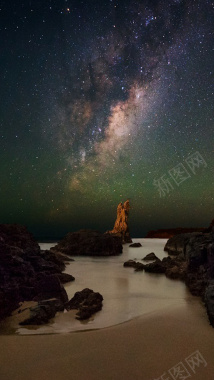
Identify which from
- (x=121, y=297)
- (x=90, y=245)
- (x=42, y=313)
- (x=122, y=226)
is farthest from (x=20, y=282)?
(x=122, y=226)

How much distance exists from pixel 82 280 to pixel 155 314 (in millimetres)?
6976

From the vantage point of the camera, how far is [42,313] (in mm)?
6688

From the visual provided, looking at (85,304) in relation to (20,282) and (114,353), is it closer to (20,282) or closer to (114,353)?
(20,282)

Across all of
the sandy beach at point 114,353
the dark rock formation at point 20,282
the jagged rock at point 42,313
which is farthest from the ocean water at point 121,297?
the dark rock formation at point 20,282

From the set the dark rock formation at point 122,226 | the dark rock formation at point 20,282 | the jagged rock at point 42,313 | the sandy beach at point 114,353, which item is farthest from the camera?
the dark rock formation at point 122,226

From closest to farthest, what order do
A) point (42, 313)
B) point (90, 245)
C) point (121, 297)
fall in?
point (42, 313) < point (121, 297) < point (90, 245)

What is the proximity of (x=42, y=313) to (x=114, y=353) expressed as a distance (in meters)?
2.51

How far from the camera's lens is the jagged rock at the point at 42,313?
21.1 feet

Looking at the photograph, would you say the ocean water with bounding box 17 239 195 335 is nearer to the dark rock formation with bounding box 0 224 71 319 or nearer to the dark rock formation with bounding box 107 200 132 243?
the dark rock formation with bounding box 0 224 71 319

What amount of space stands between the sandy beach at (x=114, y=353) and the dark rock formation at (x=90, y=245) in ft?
71.6

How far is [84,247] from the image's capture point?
1134 inches

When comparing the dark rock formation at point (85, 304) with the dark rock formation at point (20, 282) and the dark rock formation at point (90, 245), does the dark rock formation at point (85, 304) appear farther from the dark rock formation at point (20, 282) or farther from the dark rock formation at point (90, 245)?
the dark rock formation at point (90, 245)

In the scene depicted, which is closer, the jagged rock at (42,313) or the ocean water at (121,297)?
the jagged rock at (42,313)

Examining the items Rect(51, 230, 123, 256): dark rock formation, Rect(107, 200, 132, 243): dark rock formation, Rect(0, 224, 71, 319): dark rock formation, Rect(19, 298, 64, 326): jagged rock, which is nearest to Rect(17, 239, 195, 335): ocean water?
Rect(19, 298, 64, 326): jagged rock
